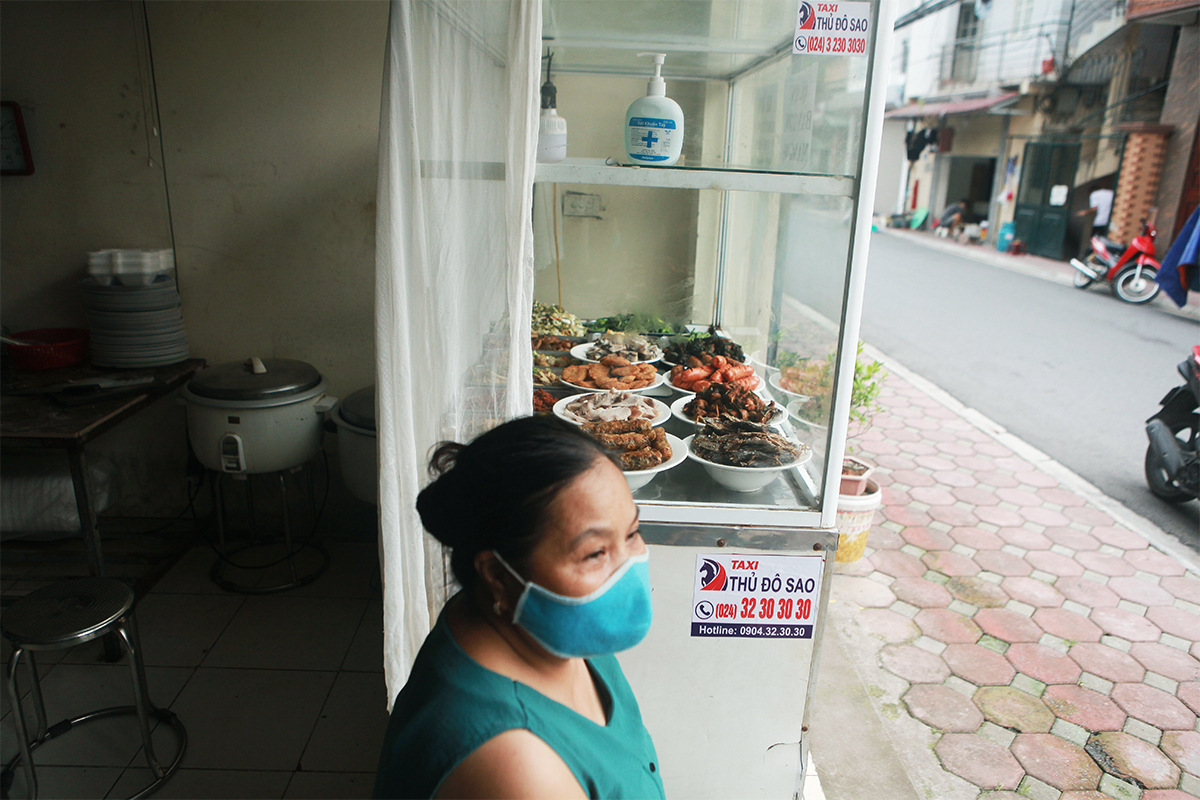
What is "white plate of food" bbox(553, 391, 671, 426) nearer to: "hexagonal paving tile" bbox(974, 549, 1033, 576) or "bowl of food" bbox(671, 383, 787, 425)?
"bowl of food" bbox(671, 383, 787, 425)

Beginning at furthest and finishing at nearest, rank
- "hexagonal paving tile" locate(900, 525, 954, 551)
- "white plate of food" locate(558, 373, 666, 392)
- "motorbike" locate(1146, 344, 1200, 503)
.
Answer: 1. "motorbike" locate(1146, 344, 1200, 503)
2. "hexagonal paving tile" locate(900, 525, 954, 551)
3. "white plate of food" locate(558, 373, 666, 392)

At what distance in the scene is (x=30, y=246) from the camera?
11.3ft

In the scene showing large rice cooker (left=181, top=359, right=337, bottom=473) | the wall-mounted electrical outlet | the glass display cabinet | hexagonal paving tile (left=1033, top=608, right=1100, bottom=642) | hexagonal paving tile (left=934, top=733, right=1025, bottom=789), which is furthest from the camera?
the wall-mounted electrical outlet

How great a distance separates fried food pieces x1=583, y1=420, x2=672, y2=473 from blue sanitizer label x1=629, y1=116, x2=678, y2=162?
2.50ft

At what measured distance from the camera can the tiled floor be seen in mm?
2408

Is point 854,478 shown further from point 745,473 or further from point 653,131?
point 653,131

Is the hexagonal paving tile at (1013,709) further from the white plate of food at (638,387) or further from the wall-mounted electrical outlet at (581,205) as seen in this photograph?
the wall-mounted electrical outlet at (581,205)

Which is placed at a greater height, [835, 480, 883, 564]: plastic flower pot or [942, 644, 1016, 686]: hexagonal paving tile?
[835, 480, 883, 564]: plastic flower pot

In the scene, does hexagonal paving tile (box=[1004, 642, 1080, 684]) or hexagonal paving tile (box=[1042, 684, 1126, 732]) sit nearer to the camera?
hexagonal paving tile (box=[1042, 684, 1126, 732])

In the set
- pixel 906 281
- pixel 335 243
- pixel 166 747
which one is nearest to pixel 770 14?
pixel 335 243

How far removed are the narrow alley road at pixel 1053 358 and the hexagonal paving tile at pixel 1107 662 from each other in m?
1.51

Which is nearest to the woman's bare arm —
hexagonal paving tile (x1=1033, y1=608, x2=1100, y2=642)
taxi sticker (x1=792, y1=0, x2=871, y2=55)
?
taxi sticker (x1=792, y1=0, x2=871, y2=55)

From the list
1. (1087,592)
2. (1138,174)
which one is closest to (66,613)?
(1087,592)

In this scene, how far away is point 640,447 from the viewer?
6.85 feet
